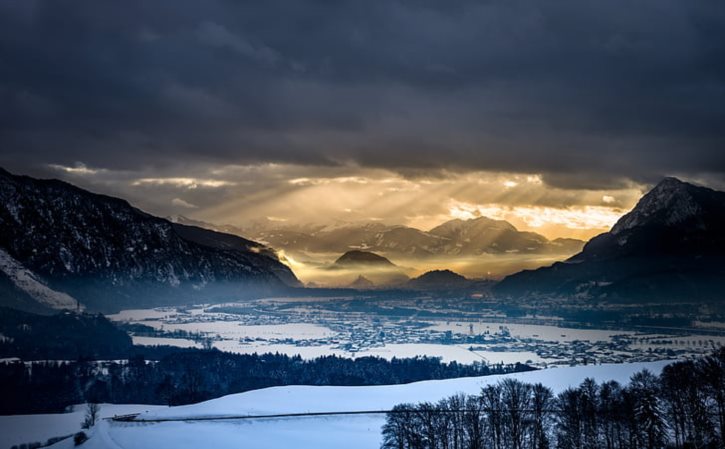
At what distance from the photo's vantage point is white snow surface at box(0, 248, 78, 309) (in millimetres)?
188500

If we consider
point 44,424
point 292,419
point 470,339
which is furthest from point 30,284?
point 292,419

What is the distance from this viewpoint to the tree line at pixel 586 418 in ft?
191

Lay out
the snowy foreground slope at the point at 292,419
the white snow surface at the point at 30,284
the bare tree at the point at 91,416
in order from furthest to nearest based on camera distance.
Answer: the white snow surface at the point at 30,284, the bare tree at the point at 91,416, the snowy foreground slope at the point at 292,419

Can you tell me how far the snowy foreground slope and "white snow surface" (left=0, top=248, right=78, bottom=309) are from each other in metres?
106

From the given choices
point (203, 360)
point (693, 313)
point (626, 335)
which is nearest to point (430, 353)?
point (203, 360)

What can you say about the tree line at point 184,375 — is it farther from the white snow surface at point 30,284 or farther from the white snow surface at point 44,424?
the white snow surface at point 30,284

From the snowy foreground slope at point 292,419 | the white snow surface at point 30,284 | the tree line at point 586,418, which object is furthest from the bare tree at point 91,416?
the white snow surface at point 30,284

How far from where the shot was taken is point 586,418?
6156 cm

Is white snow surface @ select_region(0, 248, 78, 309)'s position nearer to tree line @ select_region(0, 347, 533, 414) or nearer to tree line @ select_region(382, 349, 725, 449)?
tree line @ select_region(0, 347, 533, 414)

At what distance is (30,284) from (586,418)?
162524mm

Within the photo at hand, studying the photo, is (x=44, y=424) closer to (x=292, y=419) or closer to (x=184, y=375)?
(x=292, y=419)

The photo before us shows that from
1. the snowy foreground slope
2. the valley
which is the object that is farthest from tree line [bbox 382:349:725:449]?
the valley

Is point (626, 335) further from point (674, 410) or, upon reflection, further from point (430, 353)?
point (674, 410)

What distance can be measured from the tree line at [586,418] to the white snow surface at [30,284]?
14220 cm
